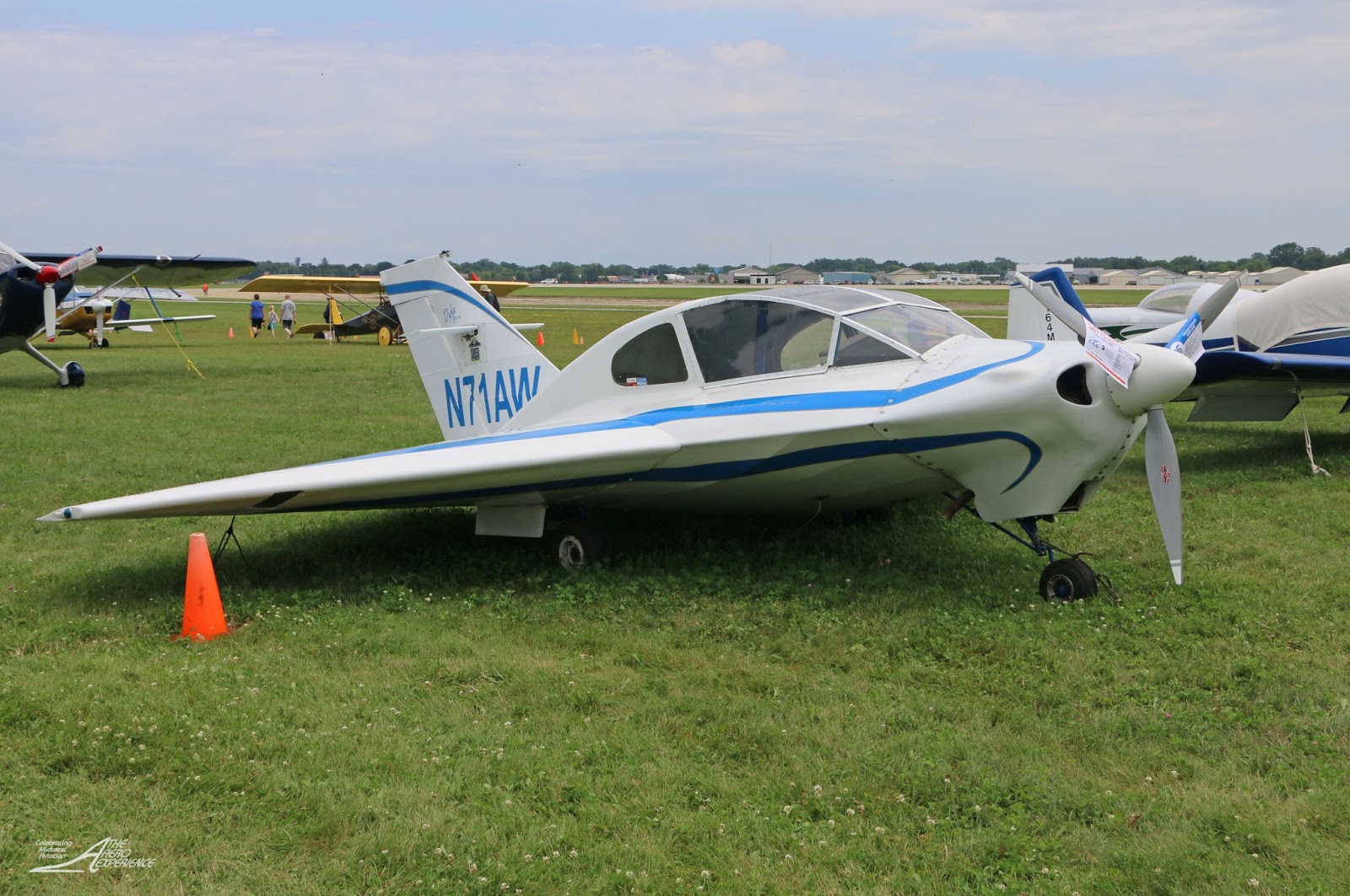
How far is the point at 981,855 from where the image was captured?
3865 millimetres

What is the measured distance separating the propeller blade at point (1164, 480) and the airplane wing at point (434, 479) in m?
2.98

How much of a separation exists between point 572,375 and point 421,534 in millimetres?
1819

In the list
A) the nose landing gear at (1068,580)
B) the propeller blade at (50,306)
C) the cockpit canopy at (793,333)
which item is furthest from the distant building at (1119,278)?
the nose landing gear at (1068,580)

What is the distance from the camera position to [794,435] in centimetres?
673

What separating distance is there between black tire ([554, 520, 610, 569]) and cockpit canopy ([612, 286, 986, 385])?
1169 millimetres

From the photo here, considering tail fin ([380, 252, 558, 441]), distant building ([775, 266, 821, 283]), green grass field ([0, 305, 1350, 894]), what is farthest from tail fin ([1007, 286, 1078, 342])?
tail fin ([380, 252, 558, 441])

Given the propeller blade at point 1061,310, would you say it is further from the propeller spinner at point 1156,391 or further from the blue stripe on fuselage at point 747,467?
the blue stripe on fuselage at point 747,467

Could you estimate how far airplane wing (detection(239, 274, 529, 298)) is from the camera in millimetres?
30938

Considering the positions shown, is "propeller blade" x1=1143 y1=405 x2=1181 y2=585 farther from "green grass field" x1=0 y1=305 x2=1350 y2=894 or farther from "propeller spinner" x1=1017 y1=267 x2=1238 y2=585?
"green grass field" x1=0 y1=305 x2=1350 y2=894

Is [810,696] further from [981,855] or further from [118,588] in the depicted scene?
[118,588]

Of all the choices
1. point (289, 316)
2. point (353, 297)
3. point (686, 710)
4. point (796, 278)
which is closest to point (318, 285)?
point (353, 297)

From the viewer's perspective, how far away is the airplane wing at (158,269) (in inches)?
837

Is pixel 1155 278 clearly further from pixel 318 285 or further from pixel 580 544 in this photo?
pixel 580 544

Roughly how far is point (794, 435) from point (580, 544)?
6.33ft
